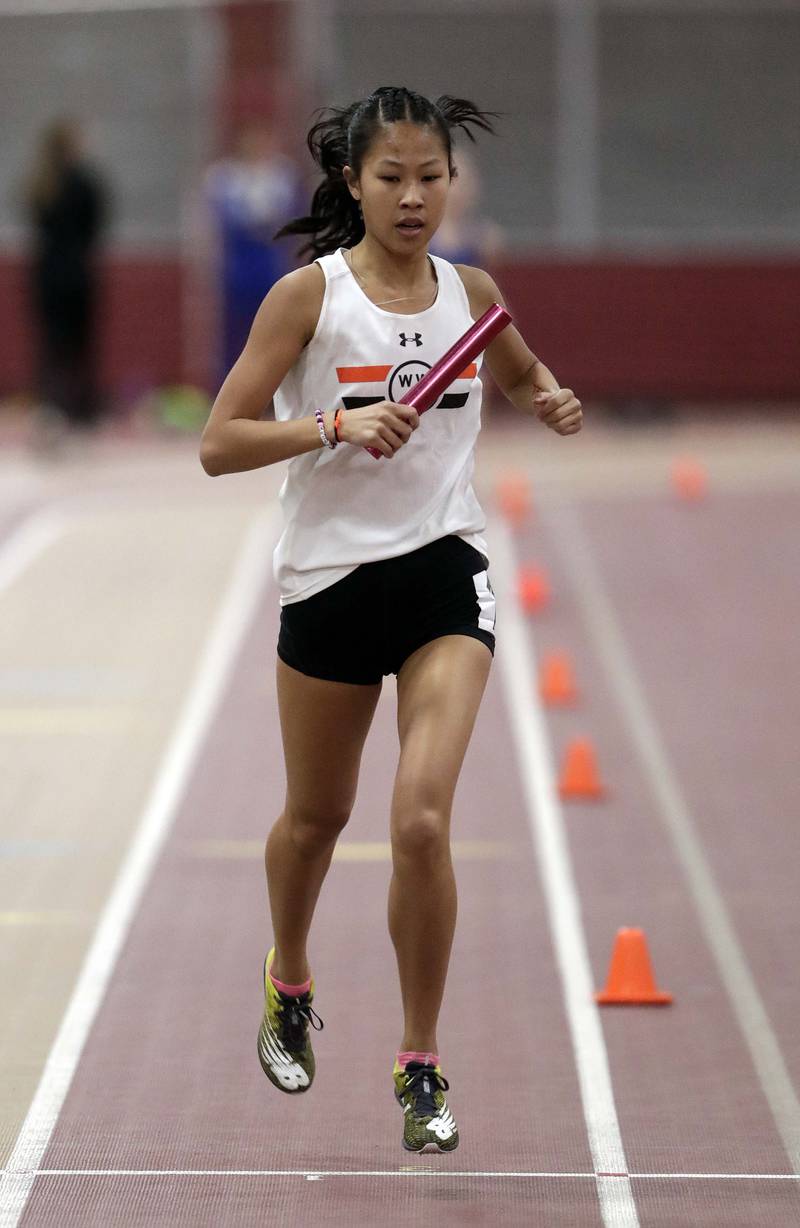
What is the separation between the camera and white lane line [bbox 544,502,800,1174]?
5270 millimetres

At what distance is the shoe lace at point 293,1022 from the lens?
4996 millimetres

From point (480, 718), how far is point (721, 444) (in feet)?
35.6

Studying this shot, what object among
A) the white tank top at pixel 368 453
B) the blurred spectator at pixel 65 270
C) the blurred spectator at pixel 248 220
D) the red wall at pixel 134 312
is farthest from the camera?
the red wall at pixel 134 312

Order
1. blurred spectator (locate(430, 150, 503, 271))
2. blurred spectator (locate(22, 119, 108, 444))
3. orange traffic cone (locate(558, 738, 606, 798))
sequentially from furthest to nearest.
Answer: blurred spectator (locate(22, 119, 108, 444)) < blurred spectator (locate(430, 150, 503, 271)) < orange traffic cone (locate(558, 738, 606, 798))

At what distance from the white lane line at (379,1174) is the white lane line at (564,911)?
0.25ft

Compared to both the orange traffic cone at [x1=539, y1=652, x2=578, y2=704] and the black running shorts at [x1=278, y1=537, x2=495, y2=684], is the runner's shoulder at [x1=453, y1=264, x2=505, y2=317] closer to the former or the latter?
the black running shorts at [x1=278, y1=537, x2=495, y2=684]

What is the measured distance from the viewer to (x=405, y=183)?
177 inches

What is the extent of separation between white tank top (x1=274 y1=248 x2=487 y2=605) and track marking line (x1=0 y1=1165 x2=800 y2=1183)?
124 centimetres

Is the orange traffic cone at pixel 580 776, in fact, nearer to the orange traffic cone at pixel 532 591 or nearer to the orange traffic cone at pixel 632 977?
the orange traffic cone at pixel 632 977

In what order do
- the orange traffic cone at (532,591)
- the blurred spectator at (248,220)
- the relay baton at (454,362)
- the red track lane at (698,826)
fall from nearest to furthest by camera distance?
1. the relay baton at (454,362)
2. the red track lane at (698,826)
3. the orange traffic cone at (532,591)
4. the blurred spectator at (248,220)

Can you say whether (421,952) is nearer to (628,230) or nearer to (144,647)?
(144,647)

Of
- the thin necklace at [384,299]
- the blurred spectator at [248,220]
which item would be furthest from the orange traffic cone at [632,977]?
the blurred spectator at [248,220]

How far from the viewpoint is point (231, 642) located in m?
11.0

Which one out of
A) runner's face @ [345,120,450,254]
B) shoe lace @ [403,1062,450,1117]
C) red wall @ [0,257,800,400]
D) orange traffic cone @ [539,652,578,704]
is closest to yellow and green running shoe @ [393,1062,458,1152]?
shoe lace @ [403,1062,450,1117]
